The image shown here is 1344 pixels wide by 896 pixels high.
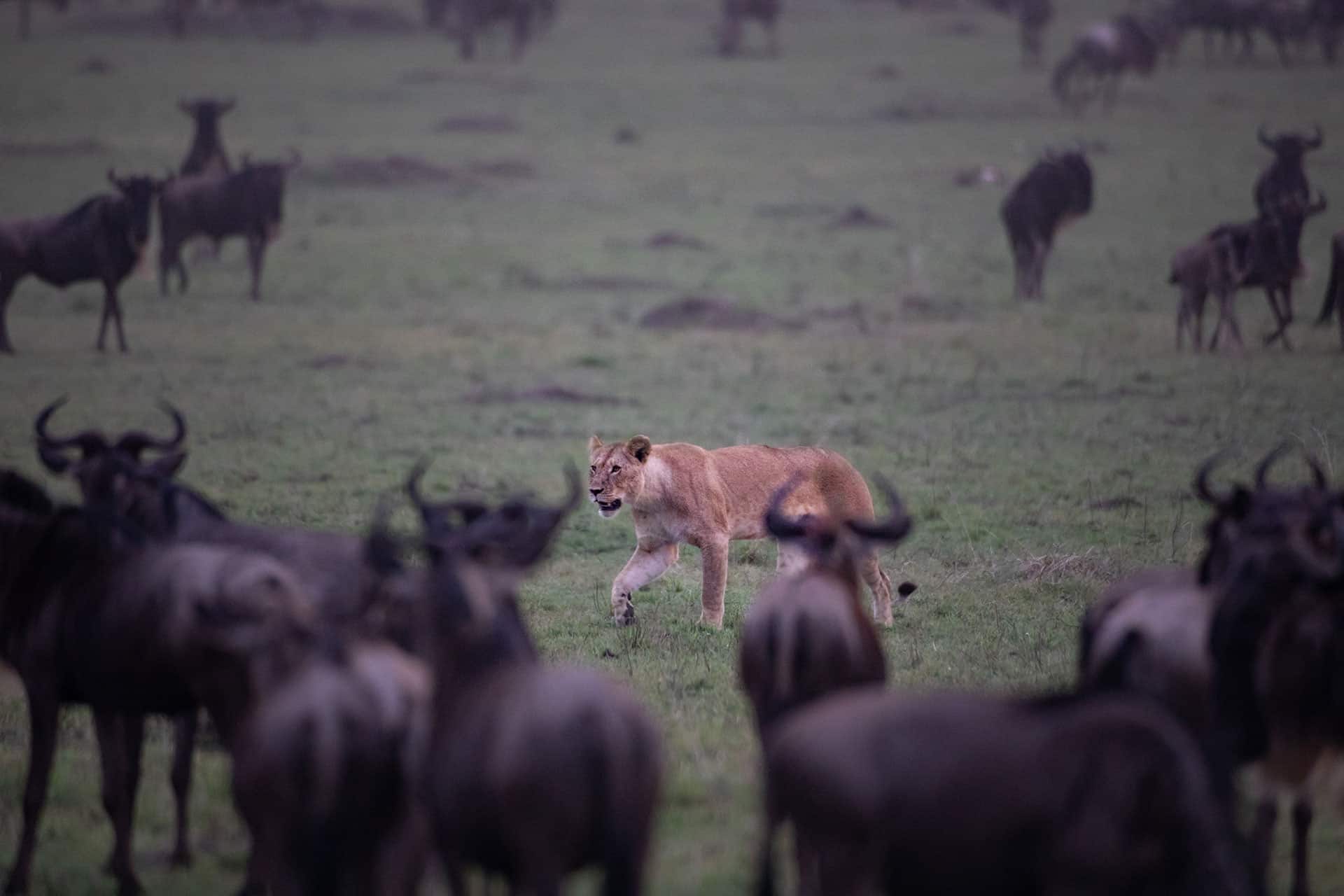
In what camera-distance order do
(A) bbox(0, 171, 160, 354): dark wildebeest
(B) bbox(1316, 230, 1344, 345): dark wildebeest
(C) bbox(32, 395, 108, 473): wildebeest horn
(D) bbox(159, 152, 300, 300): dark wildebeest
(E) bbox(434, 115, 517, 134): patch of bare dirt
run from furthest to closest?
(E) bbox(434, 115, 517, 134): patch of bare dirt
(D) bbox(159, 152, 300, 300): dark wildebeest
(A) bbox(0, 171, 160, 354): dark wildebeest
(B) bbox(1316, 230, 1344, 345): dark wildebeest
(C) bbox(32, 395, 108, 473): wildebeest horn

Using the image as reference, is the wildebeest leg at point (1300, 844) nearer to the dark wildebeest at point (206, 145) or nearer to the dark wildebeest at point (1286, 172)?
the dark wildebeest at point (1286, 172)

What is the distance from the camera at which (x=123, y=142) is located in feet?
111

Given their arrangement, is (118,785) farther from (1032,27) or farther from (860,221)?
(1032,27)

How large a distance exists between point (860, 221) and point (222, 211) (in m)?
10.4

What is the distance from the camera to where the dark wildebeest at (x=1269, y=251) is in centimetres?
1927

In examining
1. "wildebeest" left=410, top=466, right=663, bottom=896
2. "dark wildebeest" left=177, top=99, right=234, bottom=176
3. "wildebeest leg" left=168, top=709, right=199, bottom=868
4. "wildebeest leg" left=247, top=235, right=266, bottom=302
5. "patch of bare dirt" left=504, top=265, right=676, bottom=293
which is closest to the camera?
"wildebeest" left=410, top=466, right=663, bottom=896

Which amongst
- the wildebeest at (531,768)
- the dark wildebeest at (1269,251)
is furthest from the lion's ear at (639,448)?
the dark wildebeest at (1269,251)

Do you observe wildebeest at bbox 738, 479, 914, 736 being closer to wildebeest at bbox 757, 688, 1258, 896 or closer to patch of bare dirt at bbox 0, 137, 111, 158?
wildebeest at bbox 757, 688, 1258, 896

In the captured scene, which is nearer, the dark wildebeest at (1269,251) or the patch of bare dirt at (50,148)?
the dark wildebeest at (1269,251)

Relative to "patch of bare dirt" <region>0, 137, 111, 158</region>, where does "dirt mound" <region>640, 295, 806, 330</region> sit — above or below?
below

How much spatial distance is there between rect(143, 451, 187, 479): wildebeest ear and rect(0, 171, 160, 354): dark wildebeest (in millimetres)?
13372

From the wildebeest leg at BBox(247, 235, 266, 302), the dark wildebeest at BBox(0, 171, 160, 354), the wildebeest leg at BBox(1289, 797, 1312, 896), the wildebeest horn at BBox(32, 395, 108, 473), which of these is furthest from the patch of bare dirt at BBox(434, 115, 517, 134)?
the wildebeest leg at BBox(1289, 797, 1312, 896)

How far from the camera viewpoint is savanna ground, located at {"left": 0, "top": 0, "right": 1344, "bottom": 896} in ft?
30.3

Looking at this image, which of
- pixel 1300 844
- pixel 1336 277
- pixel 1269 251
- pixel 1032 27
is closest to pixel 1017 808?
pixel 1300 844
